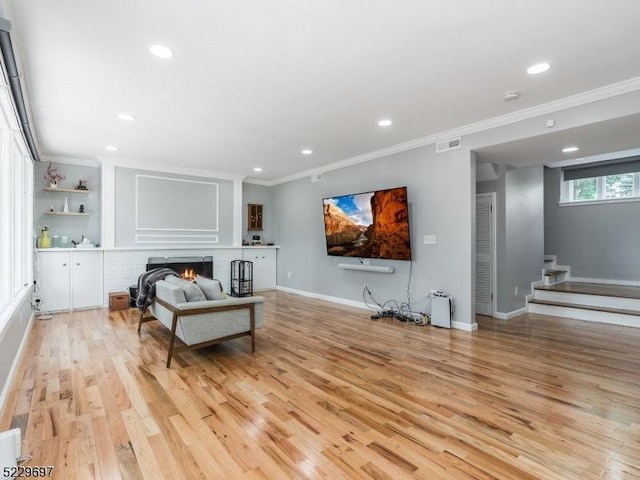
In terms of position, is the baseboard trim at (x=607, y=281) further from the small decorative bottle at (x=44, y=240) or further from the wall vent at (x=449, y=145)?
the small decorative bottle at (x=44, y=240)

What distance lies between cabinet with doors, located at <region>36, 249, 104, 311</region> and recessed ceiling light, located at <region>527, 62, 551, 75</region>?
261 inches

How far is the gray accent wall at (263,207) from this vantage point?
314 inches

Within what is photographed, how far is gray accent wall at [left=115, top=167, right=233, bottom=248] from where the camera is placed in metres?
6.14

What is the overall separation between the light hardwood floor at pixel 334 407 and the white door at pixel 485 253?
56.0 inches

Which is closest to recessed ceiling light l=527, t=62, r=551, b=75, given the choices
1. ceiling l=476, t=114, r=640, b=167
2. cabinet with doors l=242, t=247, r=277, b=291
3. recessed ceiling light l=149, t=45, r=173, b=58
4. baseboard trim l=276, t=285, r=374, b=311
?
ceiling l=476, t=114, r=640, b=167

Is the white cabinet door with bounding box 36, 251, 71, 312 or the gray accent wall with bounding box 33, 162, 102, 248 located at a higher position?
the gray accent wall with bounding box 33, 162, 102, 248

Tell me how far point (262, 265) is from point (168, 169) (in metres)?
2.92

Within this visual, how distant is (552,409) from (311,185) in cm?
553

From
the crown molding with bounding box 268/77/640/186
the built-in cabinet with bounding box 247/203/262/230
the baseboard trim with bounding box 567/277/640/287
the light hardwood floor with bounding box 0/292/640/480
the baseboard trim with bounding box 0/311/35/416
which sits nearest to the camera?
the light hardwood floor with bounding box 0/292/640/480

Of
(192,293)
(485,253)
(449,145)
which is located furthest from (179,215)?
(485,253)

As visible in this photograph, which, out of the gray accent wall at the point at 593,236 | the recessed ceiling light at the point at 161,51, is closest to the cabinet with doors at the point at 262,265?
the recessed ceiling light at the point at 161,51

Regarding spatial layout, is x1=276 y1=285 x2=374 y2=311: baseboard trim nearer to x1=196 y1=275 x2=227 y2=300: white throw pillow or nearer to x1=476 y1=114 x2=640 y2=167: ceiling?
x1=196 y1=275 x2=227 y2=300: white throw pillow

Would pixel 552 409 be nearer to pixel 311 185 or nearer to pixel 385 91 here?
pixel 385 91

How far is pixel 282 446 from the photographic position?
1.94 metres
